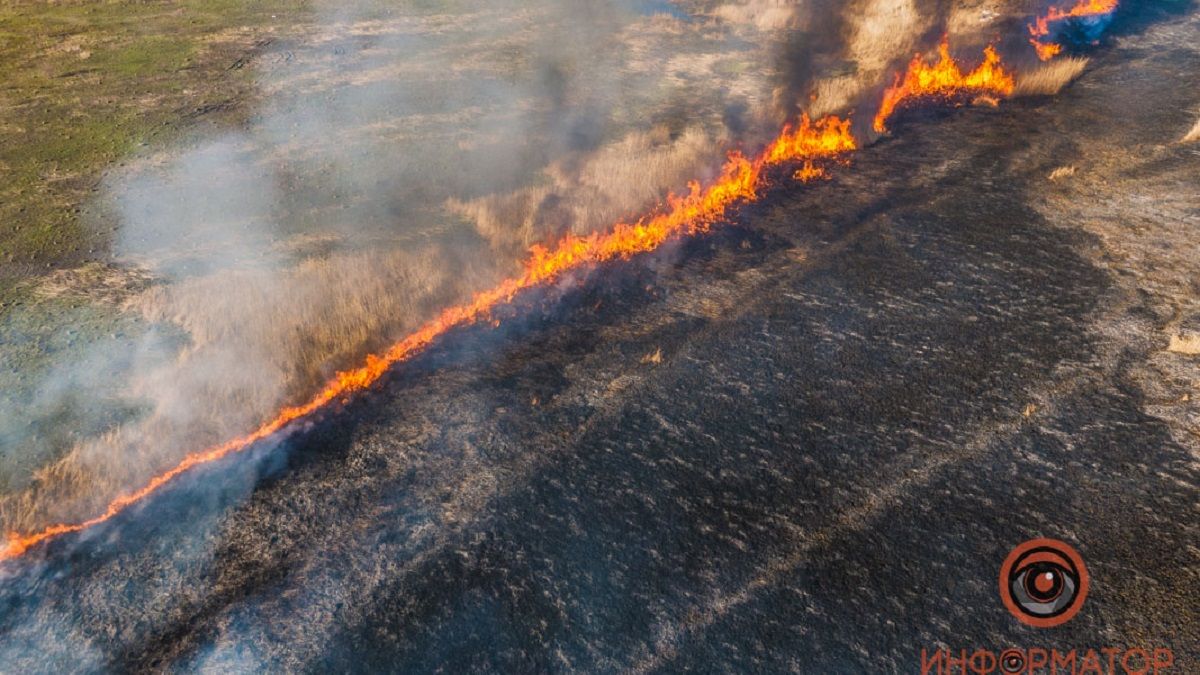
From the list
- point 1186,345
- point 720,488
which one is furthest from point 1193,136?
point 720,488

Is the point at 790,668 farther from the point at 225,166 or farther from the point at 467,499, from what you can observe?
the point at 225,166

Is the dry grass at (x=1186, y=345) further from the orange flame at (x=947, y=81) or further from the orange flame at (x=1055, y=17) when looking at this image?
the orange flame at (x=1055, y=17)

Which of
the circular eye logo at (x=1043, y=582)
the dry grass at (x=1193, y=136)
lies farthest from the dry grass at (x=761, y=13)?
the circular eye logo at (x=1043, y=582)

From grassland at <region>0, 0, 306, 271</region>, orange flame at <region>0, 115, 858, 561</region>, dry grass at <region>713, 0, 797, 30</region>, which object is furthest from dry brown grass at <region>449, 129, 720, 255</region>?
dry grass at <region>713, 0, 797, 30</region>

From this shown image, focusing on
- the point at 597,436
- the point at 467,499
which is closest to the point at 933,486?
the point at 597,436

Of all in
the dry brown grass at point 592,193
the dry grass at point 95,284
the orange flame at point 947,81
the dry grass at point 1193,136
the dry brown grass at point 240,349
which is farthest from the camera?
the orange flame at point 947,81

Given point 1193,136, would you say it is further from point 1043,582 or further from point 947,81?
point 1043,582

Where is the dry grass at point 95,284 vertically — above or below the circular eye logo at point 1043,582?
above
